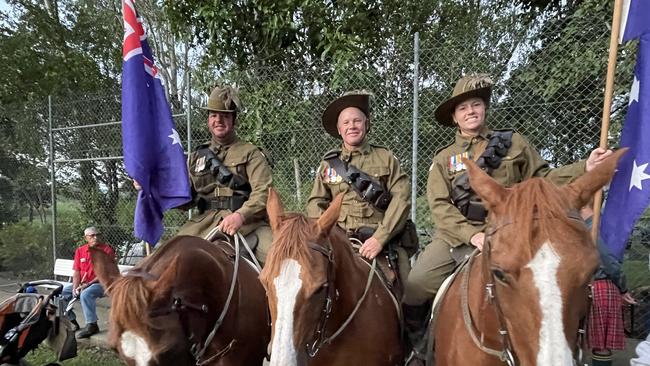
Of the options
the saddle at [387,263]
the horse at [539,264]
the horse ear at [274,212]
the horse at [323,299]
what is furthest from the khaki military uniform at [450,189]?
the horse ear at [274,212]

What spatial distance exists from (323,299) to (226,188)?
2330mm

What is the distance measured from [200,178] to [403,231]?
6.76 ft

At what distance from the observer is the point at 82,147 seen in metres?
9.48

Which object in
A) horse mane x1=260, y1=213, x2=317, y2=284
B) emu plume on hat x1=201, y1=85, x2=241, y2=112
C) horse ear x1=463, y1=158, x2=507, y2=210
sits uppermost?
emu plume on hat x1=201, y1=85, x2=241, y2=112

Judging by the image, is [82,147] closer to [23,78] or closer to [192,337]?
[23,78]

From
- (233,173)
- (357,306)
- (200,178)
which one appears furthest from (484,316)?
(200,178)

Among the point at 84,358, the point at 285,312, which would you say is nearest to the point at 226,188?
the point at 285,312

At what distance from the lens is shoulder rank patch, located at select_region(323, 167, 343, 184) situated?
160 inches

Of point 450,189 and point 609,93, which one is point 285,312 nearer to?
point 450,189

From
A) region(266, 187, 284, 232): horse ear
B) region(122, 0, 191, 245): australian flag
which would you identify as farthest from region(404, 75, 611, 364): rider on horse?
region(122, 0, 191, 245): australian flag

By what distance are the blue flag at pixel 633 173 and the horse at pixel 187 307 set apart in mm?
2489

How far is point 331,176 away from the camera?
4.11 metres

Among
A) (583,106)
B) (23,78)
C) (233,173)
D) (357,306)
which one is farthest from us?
(23,78)

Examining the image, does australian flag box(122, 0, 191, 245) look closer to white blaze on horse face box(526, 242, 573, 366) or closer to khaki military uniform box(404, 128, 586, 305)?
khaki military uniform box(404, 128, 586, 305)
